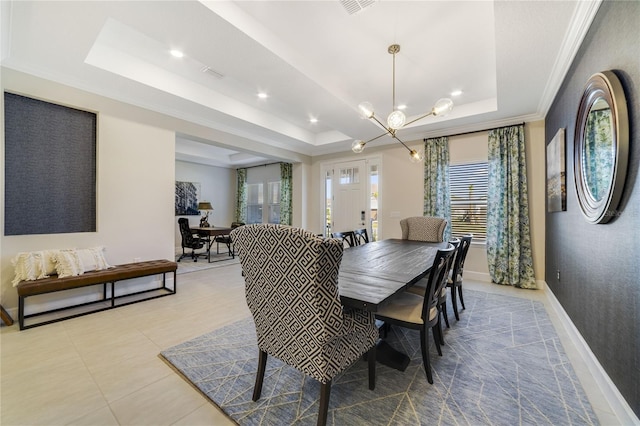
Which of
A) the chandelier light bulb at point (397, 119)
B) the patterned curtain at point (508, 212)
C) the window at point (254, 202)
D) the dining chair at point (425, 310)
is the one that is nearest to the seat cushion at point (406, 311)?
the dining chair at point (425, 310)

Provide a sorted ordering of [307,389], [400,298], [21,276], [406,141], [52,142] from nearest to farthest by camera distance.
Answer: [307,389] → [400,298] → [21,276] → [52,142] → [406,141]

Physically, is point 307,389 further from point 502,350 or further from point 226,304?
point 226,304

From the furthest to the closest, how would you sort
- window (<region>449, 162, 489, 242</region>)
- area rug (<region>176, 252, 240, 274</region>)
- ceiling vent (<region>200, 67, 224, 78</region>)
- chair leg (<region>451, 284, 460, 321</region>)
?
area rug (<region>176, 252, 240, 274</region>) < window (<region>449, 162, 489, 242</region>) < ceiling vent (<region>200, 67, 224, 78</region>) < chair leg (<region>451, 284, 460, 321</region>)

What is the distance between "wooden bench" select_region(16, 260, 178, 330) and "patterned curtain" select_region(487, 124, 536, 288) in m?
4.87

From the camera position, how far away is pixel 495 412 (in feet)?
4.97

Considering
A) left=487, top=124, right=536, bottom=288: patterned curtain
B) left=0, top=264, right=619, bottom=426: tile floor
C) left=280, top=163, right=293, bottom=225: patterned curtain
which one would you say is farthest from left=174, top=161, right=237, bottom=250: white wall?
left=487, top=124, right=536, bottom=288: patterned curtain

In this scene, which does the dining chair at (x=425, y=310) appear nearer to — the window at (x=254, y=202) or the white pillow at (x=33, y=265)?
the white pillow at (x=33, y=265)

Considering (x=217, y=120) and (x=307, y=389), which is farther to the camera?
(x=217, y=120)

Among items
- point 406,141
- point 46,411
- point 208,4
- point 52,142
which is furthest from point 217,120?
point 46,411

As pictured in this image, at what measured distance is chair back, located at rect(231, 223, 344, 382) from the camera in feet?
3.92

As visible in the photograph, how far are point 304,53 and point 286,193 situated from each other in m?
4.60

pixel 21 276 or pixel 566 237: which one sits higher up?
pixel 566 237

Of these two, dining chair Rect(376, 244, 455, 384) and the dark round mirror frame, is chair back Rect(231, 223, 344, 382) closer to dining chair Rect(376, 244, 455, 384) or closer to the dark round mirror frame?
dining chair Rect(376, 244, 455, 384)

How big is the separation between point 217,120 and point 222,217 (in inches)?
192
